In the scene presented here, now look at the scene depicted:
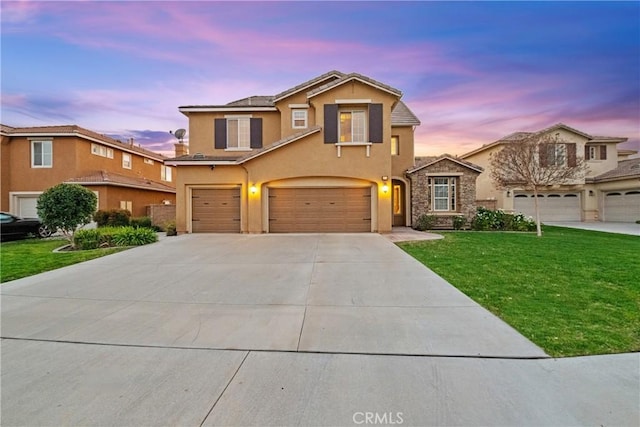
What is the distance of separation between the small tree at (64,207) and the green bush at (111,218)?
5.34m

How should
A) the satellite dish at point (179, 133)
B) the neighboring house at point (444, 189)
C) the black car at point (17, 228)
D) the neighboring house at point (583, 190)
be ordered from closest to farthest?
the black car at point (17, 228)
the neighboring house at point (444, 189)
the satellite dish at point (179, 133)
the neighboring house at point (583, 190)

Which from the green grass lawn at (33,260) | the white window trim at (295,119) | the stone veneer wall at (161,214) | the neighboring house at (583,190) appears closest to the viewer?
the green grass lawn at (33,260)

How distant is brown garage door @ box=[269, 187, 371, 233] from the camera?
14.3 meters

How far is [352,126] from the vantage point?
558 inches

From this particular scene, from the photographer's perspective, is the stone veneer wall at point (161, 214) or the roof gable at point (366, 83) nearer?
the roof gable at point (366, 83)

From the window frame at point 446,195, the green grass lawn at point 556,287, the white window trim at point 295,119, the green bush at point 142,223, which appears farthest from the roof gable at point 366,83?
the green bush at point 142,223

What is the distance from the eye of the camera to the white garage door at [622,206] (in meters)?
20.0

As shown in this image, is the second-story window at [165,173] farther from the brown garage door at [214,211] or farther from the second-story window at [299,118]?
the second-story window at [299,118]

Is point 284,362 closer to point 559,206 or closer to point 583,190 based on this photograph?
point 559,206

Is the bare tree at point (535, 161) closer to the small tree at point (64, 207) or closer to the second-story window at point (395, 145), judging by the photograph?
the second-story window at point (395, 145)

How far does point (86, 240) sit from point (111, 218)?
5947mm

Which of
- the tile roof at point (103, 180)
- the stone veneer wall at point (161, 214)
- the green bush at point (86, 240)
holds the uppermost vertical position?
the tile roof at point (103, 180)

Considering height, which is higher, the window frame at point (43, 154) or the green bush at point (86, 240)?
the window frame at point (43, 154)

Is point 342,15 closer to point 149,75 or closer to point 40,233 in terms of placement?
point 149,75
